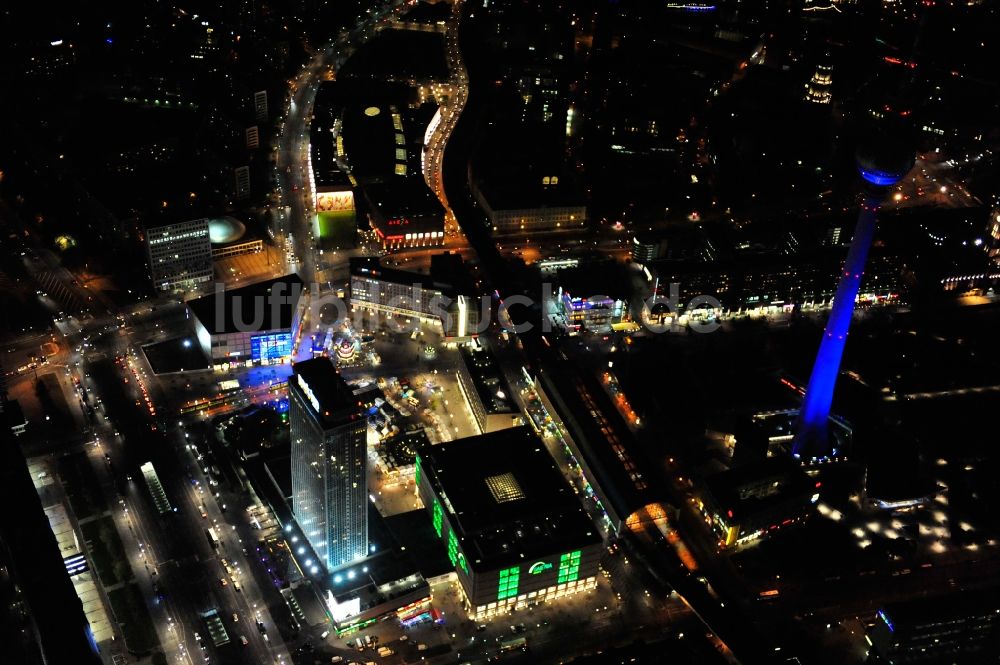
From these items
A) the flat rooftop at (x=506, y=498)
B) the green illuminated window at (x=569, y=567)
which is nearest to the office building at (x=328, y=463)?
the flat rooftop at (x=506, y=498)

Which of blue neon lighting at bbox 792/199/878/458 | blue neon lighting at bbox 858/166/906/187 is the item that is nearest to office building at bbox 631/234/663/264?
blue neon lighting at bbox 792/199/878/458

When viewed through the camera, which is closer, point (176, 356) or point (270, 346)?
point (270, 346)

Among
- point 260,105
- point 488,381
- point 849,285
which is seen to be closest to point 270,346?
point 488,381

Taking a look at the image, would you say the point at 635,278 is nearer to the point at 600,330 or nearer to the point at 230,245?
the point at 600,330

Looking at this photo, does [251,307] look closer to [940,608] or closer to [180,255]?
[180,255]

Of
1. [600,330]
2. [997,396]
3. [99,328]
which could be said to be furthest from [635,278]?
[99,328]

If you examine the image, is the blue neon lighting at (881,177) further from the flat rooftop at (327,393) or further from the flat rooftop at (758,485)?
the flat rooftop at (327,393)

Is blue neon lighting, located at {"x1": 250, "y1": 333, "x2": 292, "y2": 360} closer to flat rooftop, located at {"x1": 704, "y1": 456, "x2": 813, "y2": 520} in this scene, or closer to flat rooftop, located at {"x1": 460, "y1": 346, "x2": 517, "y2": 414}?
flat rooftop, located at {"x1": 460, "y1": 346, "x2": 517, "y2": 414}
